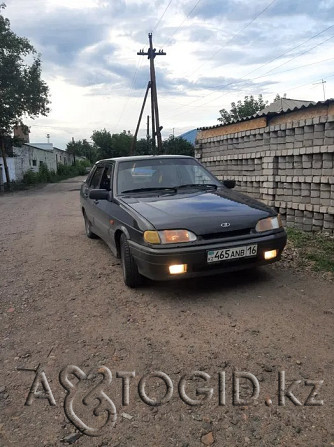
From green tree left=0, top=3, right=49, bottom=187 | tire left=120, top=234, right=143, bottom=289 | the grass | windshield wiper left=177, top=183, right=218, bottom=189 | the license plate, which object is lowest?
the grass

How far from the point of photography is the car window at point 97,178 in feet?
18.1

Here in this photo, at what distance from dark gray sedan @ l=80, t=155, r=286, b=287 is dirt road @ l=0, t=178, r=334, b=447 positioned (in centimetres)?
38

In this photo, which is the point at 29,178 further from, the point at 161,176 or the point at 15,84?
the point at 161,176

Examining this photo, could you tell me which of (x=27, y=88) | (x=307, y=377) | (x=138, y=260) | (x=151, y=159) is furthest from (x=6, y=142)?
(x=307, y=377)

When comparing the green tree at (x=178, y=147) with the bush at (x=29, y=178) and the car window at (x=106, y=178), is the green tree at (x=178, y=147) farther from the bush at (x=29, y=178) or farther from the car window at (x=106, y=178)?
the car window at (x=106, y=178)

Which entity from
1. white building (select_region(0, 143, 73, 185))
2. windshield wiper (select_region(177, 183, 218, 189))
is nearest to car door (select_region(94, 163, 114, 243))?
windshield wiper (select_region(177, 183, 218, 189))

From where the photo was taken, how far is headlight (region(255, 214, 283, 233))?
364 cm

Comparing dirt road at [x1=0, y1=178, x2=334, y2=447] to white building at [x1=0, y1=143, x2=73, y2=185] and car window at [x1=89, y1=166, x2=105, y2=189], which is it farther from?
white building at [x1=0, y1=143, x2=73, y2=185]

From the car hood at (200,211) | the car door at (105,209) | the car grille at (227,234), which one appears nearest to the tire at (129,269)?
the car hood at (200,211)

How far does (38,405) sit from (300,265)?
3511 millimetres

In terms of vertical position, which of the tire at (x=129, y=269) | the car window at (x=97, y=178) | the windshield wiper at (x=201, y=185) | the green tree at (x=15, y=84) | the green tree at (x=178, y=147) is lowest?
the tire at (x=129, y=269)

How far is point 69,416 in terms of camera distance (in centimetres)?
200

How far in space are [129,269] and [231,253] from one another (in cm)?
112

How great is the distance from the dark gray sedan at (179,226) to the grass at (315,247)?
1031mm
